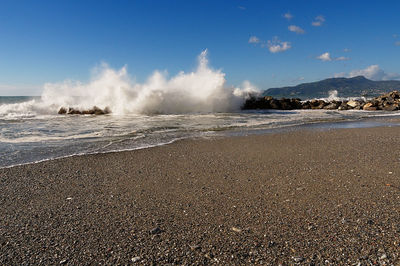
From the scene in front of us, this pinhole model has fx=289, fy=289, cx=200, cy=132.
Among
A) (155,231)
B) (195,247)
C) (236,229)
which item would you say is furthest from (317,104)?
(195,247)

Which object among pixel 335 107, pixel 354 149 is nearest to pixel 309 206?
pixel 354 149

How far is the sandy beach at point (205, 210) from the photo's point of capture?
2.36 metres

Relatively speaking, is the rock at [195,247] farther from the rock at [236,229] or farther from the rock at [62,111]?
the rock at [62,111]

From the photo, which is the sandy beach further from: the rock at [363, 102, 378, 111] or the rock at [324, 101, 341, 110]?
the rock at [324, 101, 341, 110]

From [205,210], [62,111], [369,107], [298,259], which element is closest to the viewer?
[298,259]

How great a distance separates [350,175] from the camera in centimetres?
434

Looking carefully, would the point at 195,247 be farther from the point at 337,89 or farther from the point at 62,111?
the point at 337,89

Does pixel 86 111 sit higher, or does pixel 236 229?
pixel 86 111

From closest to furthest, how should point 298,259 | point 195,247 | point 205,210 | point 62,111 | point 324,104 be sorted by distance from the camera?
point 298,259
point 195,247
point 205,210
point 62,111
point 324,104

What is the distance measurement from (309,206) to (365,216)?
0.55 meters

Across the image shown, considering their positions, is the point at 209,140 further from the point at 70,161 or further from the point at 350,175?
the point at 350,175

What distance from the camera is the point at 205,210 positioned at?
323 centimetres

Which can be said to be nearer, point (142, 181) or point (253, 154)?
point (142, 181)

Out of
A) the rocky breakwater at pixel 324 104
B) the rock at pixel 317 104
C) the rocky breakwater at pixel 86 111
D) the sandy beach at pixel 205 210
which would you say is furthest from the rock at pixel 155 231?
the rock at pixel 317 104
